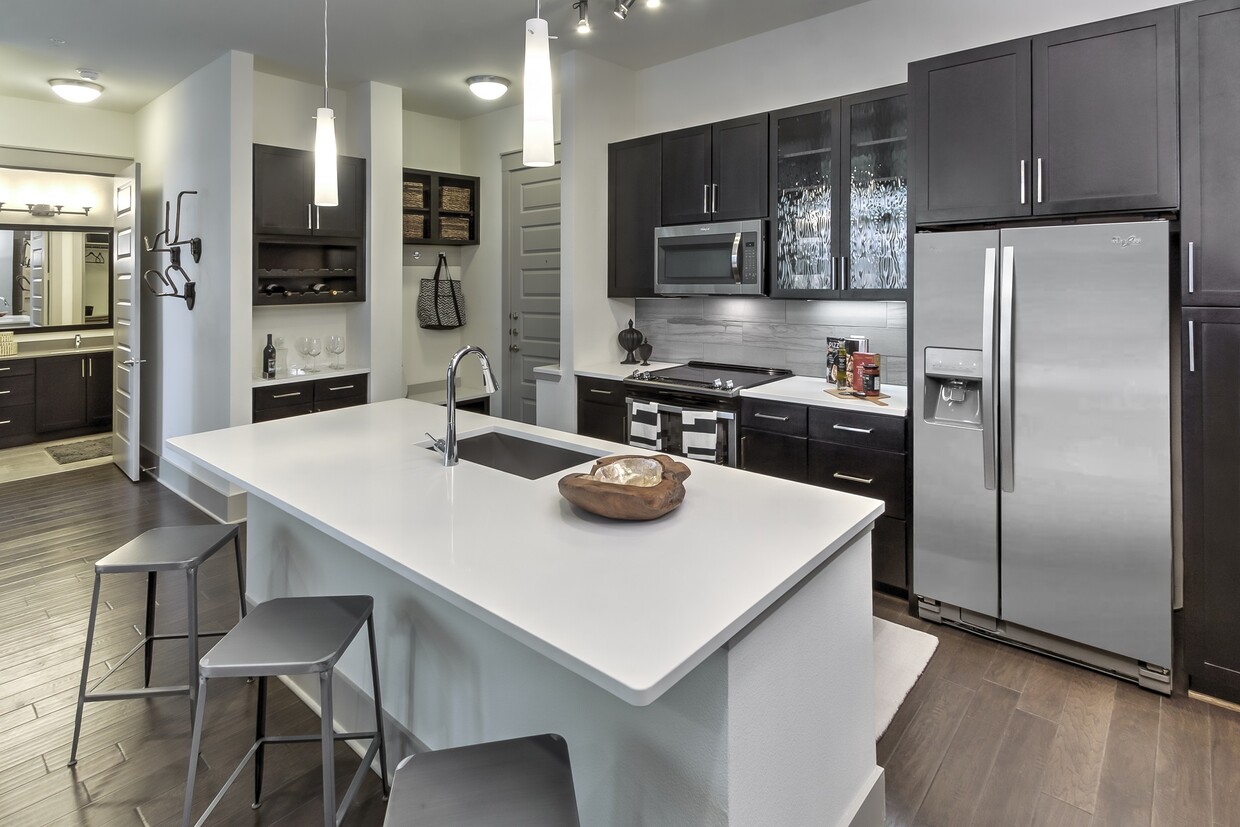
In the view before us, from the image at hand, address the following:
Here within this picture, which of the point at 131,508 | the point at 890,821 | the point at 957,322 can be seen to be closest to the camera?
the point at 890,821

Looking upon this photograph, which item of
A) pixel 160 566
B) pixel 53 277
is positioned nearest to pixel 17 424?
pixel 53 277

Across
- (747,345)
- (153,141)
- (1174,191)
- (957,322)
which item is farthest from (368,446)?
(153,141)

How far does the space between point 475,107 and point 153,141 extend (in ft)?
8.05

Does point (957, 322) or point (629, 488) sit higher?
point (957, 322)

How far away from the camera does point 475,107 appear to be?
551 cm

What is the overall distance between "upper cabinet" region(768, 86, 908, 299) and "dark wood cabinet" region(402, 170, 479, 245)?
2881 mm

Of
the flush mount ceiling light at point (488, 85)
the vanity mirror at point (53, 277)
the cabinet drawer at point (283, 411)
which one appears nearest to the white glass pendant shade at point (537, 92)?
the flush mount ceiling light at point (488, 85)

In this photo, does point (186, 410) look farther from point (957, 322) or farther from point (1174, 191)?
point (1174, 191)

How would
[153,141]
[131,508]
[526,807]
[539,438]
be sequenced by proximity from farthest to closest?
[153,141]
[131,508]
[539,438]
[526,807]

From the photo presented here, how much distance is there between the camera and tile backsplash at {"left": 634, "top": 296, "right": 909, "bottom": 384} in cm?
370

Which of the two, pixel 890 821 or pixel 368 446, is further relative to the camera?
pixel 368 446

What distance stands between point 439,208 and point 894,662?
15.2 ft

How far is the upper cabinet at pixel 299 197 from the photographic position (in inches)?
173

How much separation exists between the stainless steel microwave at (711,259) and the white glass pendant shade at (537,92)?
2216mm
